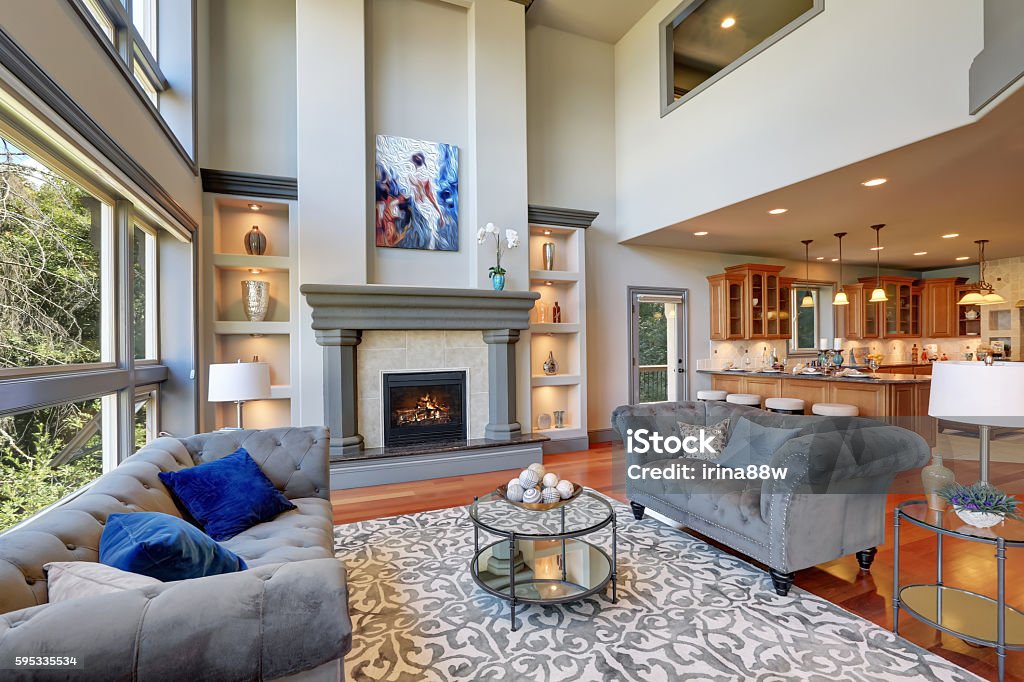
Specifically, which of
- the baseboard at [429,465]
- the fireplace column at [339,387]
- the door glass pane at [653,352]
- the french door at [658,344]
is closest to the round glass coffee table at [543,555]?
the baseboard at [429,465]

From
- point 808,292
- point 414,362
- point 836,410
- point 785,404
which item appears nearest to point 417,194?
point 414,362

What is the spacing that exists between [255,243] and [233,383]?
7.24ft

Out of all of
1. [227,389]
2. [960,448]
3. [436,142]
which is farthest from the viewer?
[960,448]

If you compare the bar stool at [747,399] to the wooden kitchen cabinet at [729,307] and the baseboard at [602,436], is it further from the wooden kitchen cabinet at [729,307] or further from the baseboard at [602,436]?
the baseboard at [602,436]

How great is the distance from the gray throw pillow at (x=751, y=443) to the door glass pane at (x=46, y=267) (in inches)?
151

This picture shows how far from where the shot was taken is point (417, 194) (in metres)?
5.06

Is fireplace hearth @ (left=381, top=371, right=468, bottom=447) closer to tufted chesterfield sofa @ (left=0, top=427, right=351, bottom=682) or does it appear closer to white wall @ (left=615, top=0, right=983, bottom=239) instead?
white wall @ (left=615, top=0, right=983, bottom=239)

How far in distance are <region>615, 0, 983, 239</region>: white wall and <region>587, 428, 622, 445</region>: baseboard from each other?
8.51 ft

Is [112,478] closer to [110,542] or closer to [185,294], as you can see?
[110,542]

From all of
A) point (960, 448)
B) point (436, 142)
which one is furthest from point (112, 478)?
point (960, 448)

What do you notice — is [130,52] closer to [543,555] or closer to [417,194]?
[417,194]

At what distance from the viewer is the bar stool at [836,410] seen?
5.22m

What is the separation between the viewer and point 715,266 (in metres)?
7.18

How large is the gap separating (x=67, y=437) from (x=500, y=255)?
3.83 m
